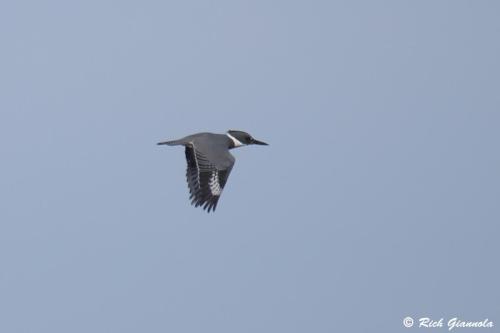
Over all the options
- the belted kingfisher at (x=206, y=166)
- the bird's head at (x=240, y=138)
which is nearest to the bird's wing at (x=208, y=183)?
the belted kingfisher at (x=206, y=166)

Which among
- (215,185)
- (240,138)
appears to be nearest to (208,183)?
(215,185)

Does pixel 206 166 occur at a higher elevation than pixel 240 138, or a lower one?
lower

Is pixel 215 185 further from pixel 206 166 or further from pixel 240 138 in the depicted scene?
pixel 240 138

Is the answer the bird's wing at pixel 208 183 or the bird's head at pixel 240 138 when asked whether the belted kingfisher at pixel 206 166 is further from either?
the bird's head at pixel 240 138

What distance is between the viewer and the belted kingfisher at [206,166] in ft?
99.3

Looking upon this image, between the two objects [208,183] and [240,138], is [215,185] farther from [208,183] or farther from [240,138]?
[240,138]

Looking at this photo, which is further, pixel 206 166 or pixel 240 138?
pixel 240 138

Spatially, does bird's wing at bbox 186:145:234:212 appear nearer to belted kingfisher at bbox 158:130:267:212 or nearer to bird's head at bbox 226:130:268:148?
belted kingfisher at bbox 158:130:267:212

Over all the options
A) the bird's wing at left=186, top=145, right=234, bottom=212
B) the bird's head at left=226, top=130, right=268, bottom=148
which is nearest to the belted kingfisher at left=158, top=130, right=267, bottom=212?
the bird's wing at left=186, top=145, right=234, bottom=212

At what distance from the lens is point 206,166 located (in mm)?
30391

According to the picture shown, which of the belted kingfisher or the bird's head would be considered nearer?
the belted kingfisher

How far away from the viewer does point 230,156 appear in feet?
100

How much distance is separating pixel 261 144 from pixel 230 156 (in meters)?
4.11

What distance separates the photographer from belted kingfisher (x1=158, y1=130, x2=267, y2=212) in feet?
99.3
